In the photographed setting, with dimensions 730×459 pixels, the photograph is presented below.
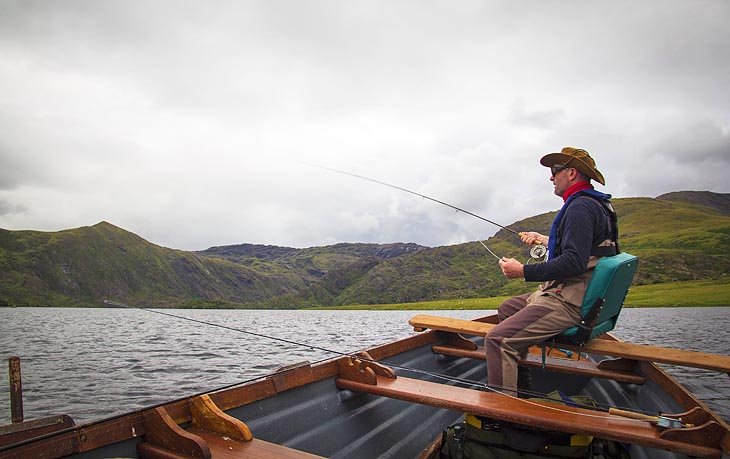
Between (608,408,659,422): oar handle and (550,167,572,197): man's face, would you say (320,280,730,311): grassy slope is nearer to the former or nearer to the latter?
(550,167,572,197): man's face

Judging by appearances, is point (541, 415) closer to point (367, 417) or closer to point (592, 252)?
point (592, 252)

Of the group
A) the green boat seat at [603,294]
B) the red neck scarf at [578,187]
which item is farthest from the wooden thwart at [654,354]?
the red neck scarf at [578,187]

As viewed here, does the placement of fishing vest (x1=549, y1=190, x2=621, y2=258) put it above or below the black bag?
above

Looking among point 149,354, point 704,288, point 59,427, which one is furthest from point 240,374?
point 704,288

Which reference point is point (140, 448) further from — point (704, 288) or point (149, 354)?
point (704, 288)

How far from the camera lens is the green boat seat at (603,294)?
514 cm

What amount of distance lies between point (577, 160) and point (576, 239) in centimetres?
112

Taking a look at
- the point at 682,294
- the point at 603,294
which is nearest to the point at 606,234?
the point at 603,294

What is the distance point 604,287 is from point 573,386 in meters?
4.04

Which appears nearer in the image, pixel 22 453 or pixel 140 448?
pixel 22 453

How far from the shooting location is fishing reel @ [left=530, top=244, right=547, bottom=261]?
6586 mm

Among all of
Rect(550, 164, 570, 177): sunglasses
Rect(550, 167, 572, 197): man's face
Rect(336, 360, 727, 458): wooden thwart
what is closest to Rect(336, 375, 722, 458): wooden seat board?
Rect(336, 360, 727, 458): wooden thwart

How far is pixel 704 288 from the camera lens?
131375 mm

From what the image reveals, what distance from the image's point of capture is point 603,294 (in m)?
5.18
